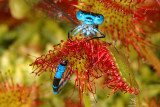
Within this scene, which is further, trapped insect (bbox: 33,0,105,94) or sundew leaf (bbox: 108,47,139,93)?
trapped insect (bbox: 33,0,105,94)

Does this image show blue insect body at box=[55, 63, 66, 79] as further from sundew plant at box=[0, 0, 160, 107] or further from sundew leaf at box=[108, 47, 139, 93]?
sundew leaf at box=[108, 47, 139, 93]

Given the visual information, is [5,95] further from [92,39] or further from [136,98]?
[136,98]

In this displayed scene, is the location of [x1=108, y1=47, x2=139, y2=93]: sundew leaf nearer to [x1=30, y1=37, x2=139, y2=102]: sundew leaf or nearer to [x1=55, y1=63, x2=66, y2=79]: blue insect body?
[x1=30, y1=37, x2=139, y2=102]: sundew leaf

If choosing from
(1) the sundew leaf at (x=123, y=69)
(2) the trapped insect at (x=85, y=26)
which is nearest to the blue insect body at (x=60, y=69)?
(2) the trapped insect at (x=85, y=26)

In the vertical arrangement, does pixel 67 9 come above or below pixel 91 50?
above

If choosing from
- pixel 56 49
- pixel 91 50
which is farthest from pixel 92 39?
pixel 56 49

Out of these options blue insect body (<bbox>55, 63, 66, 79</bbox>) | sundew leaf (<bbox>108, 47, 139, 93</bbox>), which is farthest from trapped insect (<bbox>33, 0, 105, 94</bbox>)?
sundew leaf (<bbox>108, 47, 139, 93</bbox>)

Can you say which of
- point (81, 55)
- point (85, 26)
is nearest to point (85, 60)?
point (81, 55)

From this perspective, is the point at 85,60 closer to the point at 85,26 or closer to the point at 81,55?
the point at 81,55
